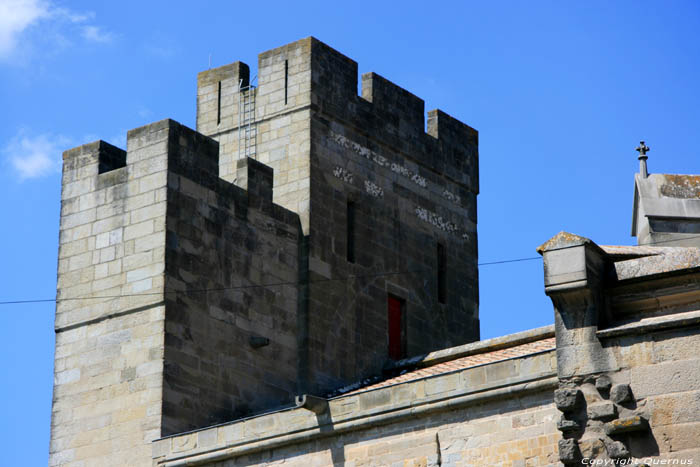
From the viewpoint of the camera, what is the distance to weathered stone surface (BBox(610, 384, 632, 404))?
37.2 ft

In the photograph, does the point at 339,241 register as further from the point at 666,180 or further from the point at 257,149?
the point at 666,180

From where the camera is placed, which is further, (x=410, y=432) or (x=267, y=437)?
(x=267, y=437)

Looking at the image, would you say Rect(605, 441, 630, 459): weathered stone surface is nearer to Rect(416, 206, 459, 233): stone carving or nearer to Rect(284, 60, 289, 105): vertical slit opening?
Rect(284, 60, 289, 105): vertical slit opening

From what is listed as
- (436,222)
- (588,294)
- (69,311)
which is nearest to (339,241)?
(436,222)

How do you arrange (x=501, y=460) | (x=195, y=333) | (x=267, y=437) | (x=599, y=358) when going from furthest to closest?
1. (x=195, y=333)
2. (x=267, y=437)
3. (x=501, y=460)
4. (x=599, y=358)

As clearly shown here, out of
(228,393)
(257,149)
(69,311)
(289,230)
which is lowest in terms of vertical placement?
(228,393)

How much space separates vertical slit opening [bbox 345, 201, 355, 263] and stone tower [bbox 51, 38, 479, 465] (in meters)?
0.04

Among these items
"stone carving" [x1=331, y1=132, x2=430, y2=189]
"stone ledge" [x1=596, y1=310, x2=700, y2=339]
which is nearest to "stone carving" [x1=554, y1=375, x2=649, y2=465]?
"stone ledge" [x1=596, y1=310, x2=700, y2=339]

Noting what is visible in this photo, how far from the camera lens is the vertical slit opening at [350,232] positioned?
24.3 meters

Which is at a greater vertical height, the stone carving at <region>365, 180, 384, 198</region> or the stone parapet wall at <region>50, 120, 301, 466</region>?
the stone carving at <region>365, 180, 384, 198</region>

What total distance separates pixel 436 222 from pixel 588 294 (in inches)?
582

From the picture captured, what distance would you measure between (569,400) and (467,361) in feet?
34.1

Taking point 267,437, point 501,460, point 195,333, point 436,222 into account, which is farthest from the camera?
point 436,222

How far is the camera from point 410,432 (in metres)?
18.2
